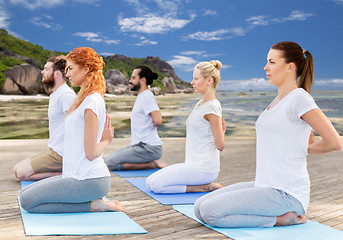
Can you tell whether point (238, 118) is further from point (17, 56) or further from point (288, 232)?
point (288, 232)

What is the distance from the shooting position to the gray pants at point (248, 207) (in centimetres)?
238

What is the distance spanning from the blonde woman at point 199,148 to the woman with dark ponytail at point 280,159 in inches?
37.4

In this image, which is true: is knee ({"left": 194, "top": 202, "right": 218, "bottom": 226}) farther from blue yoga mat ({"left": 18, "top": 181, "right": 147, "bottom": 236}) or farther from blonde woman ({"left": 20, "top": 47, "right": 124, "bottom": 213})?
blonde woman ({"left": 20, "top": 47, "right": 124, "bottom": 213})

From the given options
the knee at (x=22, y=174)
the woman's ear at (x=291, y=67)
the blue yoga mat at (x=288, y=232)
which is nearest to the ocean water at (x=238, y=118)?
the knee at (x=22, y=174)

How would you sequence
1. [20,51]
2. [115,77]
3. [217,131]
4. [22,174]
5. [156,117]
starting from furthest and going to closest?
[20,51] → [115,77] → [156,117] → [22,174] → [217,131]

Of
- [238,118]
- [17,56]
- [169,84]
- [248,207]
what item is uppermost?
[17,56]

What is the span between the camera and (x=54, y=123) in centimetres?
365

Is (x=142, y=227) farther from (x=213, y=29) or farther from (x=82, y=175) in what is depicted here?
(x=213, y=29)

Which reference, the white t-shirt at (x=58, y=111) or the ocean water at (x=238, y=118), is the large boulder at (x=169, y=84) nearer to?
the ocean water at (x=238, y=118)

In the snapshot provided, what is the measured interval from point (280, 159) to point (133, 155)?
96.3 inches

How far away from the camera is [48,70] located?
143 inches

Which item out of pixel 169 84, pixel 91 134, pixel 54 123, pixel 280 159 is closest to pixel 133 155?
pixel 54 123

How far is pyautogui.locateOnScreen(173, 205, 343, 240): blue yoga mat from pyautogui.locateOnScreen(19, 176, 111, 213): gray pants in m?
0.77

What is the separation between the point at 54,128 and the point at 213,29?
55014mm
